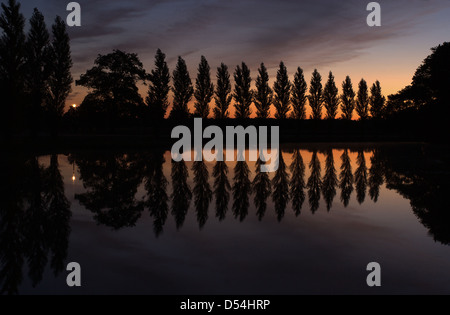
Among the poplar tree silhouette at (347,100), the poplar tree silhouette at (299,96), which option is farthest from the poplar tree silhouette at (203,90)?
the poplar tree silhouette at (347,100)

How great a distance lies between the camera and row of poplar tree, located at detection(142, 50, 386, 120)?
5175cm

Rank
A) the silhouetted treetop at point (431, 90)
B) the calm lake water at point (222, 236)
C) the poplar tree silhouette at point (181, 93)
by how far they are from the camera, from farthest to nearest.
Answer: the poplar tree silhouette at point (181, 93), the silhouetted treetop at point (431, 90), the calm lake water at point (222, 236)

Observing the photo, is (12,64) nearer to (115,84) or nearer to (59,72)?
(59,72)

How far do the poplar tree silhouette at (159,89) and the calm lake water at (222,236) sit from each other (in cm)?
3671

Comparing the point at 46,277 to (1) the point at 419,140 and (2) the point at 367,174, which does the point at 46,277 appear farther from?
(1) the point at 419,140

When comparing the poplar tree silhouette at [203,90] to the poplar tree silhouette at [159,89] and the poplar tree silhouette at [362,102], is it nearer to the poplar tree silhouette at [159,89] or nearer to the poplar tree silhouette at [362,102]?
the poplar tree silhouette at [159,89]

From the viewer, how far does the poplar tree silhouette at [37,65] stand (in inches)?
1451

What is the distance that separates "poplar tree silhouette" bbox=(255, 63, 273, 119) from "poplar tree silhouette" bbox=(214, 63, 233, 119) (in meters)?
5.68

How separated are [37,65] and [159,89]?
17113 mm

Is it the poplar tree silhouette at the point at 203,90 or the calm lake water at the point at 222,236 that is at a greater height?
the poplar tree silhouette at the point at 203,90

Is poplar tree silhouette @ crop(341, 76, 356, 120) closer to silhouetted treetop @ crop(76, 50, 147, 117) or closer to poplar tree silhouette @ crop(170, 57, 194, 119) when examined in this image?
poplar tree silhouette @ crop(170, 57, 194, 119)

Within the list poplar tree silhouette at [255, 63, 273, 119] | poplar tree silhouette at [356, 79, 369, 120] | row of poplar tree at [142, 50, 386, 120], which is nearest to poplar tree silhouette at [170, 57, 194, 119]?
row of poplar tree at [142, 50, 386, 120]
